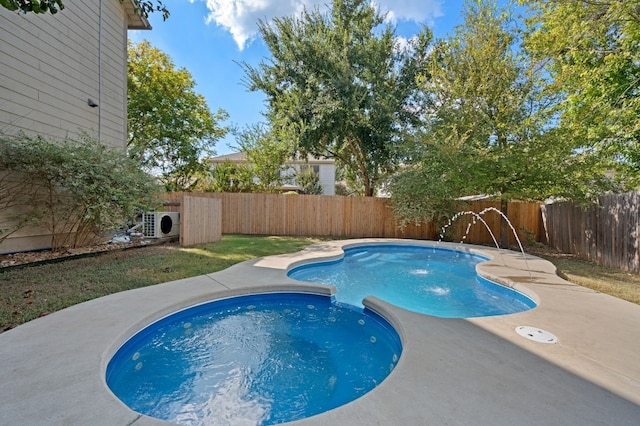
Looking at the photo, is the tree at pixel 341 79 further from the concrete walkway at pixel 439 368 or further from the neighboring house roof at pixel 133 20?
the concrete walkway at pixel 439 368

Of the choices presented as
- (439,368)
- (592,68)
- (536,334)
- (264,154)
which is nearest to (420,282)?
(536,334)

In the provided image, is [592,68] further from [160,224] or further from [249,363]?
[160,224]

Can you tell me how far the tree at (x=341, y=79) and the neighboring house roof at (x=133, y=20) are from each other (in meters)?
4.94

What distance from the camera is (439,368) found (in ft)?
7.66

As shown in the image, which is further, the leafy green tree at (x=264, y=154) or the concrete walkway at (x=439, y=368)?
the leafy green tree at (x=264, y=154)

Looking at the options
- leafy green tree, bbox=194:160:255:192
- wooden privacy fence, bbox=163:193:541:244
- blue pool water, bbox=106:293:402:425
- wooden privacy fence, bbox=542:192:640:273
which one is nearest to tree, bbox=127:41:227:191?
leafy green tree, bbox=194:160:255:192

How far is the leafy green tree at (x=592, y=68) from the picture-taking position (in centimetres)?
765

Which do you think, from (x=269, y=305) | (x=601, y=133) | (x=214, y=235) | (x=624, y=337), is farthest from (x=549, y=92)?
(x=214, y=235)

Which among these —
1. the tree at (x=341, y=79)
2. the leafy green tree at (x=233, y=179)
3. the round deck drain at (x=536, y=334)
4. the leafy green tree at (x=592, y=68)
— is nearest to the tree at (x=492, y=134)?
the leafy green tree at (x=592, y=68)

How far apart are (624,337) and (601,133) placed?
26.4 feet

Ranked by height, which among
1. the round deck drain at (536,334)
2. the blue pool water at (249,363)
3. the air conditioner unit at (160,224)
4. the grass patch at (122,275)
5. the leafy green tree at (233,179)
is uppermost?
the leafy green tree at (233,179)

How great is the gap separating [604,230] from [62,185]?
11749 mm

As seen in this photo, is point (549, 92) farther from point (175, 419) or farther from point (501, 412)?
point (175, 419)

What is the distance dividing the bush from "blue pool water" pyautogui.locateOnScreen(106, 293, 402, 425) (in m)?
3.15
